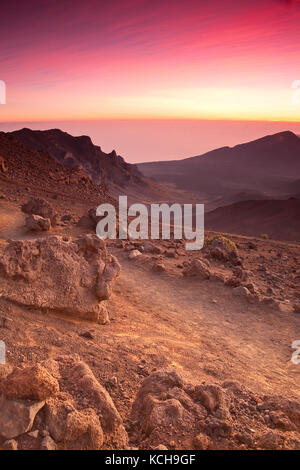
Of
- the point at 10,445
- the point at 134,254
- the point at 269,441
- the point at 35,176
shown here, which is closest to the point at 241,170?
the point at 35,176

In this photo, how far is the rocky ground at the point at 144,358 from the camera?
9.48ft

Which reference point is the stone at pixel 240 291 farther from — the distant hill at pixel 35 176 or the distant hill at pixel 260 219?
the distant hill at pixel 260 219

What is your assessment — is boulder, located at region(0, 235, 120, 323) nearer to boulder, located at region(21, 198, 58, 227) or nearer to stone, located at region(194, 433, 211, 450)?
stone, located at region(194, 433, 211, 450)

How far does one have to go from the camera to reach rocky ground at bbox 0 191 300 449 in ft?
9.48

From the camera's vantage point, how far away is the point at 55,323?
494cm

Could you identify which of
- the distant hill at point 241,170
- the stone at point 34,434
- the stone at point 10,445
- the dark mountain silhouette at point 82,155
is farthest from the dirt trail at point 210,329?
the distant hill at point 241,170

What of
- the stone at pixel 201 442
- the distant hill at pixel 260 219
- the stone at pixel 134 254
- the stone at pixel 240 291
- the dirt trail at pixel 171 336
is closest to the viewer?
the stone at pixel 201 442

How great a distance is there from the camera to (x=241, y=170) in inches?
4508

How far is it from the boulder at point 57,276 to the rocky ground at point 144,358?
2 centimetres

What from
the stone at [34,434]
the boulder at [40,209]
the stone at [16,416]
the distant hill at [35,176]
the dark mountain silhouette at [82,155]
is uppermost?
the dark mountain silhouette at [82,155]

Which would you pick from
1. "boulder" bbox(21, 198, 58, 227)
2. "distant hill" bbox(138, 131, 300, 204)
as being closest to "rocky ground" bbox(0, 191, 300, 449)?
"boulder" bbox(21, 198, 58, 227)

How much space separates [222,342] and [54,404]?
4.40 metres

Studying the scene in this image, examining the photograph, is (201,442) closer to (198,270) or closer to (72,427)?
(72,427)
